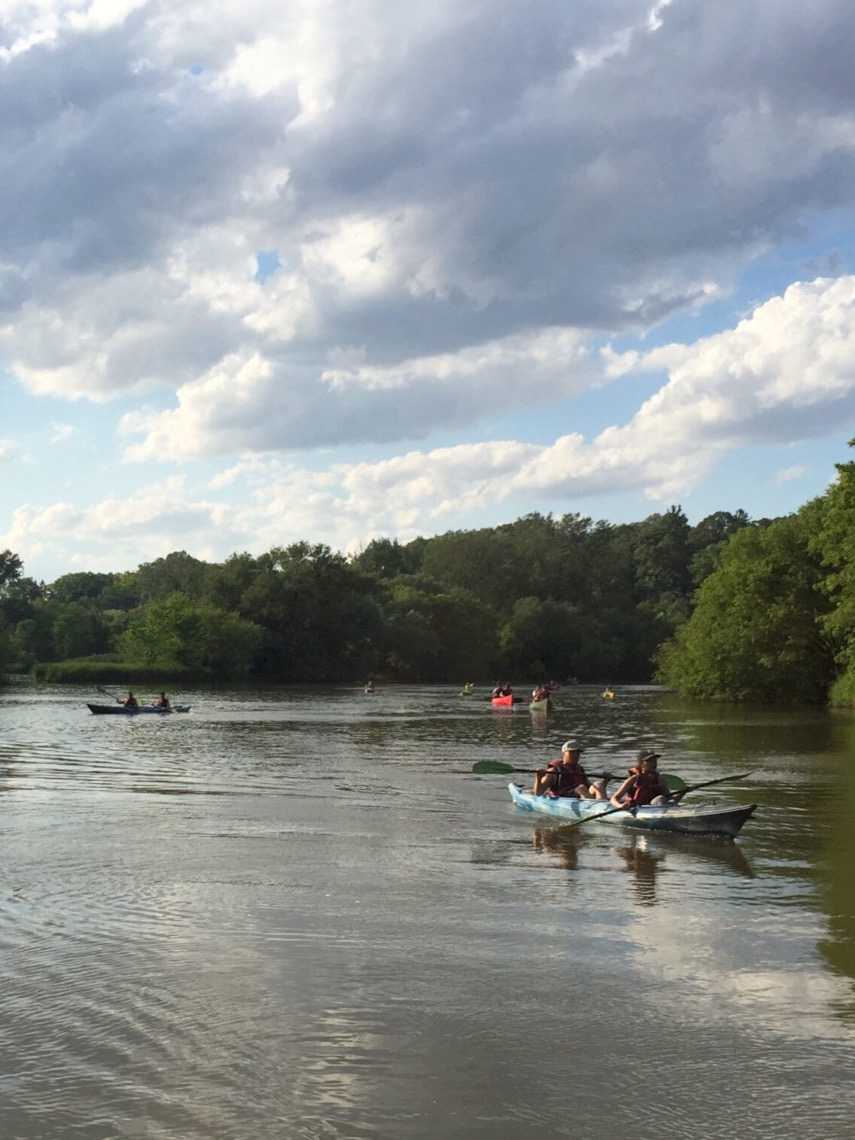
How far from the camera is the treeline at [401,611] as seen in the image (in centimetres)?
10250

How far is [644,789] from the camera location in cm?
1970

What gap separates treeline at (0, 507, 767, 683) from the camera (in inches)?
4035

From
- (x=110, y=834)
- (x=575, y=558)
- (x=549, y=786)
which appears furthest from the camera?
(x=575, y=558)

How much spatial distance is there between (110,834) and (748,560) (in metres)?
55.5

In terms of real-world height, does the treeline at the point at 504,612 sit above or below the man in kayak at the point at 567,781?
above

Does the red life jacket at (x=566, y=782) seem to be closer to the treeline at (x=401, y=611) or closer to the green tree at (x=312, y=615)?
the treeline at (x=401, y=611)

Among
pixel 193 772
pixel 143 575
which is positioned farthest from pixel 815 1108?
pixel 143 575

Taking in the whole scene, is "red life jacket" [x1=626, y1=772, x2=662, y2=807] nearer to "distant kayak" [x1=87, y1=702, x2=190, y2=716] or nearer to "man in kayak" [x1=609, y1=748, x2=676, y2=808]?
"man in kayak" [x1=609, y1=748, x2=676, y2=808]

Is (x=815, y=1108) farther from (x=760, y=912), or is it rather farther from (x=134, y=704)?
(x=134, y=704)

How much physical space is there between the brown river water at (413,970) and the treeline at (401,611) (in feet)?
188

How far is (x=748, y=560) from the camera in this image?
2702 inches

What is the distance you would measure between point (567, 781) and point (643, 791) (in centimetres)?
220

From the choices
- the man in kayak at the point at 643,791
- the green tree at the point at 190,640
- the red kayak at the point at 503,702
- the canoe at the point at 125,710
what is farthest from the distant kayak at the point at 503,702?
the man in kayak at the point at 643,791

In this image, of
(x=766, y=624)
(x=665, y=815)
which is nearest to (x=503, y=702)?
(x=766, y=624)
